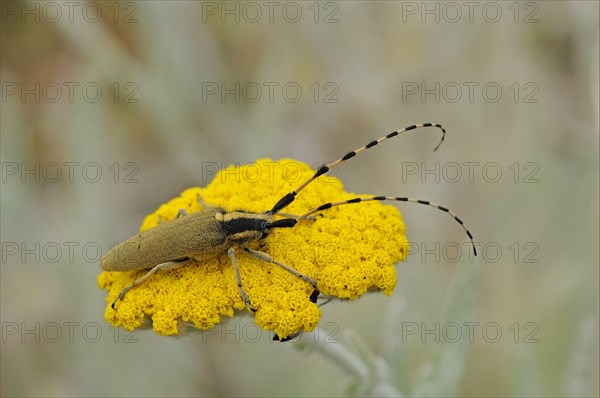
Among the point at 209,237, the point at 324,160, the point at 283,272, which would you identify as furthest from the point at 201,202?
the point at 324,160

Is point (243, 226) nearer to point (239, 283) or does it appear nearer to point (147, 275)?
point (239, 283)

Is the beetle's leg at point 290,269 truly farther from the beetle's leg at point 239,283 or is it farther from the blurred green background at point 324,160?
the blurred green background at point 324,160

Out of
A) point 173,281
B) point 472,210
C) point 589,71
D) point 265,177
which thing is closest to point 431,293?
point 472,210

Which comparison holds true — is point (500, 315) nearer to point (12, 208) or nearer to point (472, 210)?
point (472, 210)

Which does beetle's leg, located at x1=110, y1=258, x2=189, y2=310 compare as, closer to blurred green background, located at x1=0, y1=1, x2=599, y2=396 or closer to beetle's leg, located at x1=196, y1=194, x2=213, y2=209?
beetle's leg, located at x1=196, y1=194, x2=213, y2=209

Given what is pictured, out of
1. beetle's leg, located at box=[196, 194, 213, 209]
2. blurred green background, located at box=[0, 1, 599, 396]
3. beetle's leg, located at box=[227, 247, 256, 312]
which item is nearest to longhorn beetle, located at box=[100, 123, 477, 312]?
beetle's leg, located at box=[227, 247, 256, 312]
